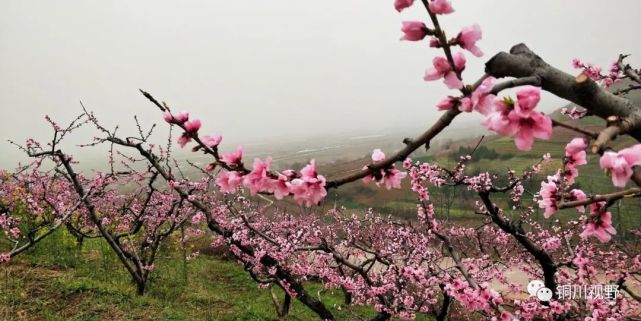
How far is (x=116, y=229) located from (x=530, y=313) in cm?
1050

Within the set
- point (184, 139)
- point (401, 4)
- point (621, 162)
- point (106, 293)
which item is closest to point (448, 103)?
point (401, 4)

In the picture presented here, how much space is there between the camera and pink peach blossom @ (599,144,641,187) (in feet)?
4.08

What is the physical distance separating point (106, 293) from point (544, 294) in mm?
7132

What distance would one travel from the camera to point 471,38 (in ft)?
4.57

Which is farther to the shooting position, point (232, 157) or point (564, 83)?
point (232, 157)

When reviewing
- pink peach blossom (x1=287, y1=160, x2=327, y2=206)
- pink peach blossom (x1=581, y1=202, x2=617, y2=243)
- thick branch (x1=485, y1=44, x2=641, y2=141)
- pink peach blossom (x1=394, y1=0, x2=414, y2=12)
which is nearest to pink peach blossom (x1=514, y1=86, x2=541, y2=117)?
thick branch (x1=485, y1=44, x2=641, y2=141)

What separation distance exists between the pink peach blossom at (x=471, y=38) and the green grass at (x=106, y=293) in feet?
16.4

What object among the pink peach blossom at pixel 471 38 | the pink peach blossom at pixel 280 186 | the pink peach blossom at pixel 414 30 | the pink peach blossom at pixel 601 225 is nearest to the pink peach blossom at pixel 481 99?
the pink peach blossom at pixel 471 38

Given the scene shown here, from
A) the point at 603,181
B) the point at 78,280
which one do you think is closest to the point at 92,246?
the point at 78,280

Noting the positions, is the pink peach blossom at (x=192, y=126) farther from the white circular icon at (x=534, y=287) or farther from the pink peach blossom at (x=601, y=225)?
the white circular icon at (x=534, y=287)

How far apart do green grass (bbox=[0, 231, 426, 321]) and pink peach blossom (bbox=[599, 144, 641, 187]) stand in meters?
4.90

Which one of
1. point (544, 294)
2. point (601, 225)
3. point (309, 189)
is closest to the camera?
point (309, 189)

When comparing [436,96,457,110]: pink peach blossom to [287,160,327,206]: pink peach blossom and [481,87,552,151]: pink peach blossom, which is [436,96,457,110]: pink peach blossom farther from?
[287,160,327,206]: pink peach blossom

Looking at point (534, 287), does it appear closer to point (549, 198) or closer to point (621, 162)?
point (549, 198)
